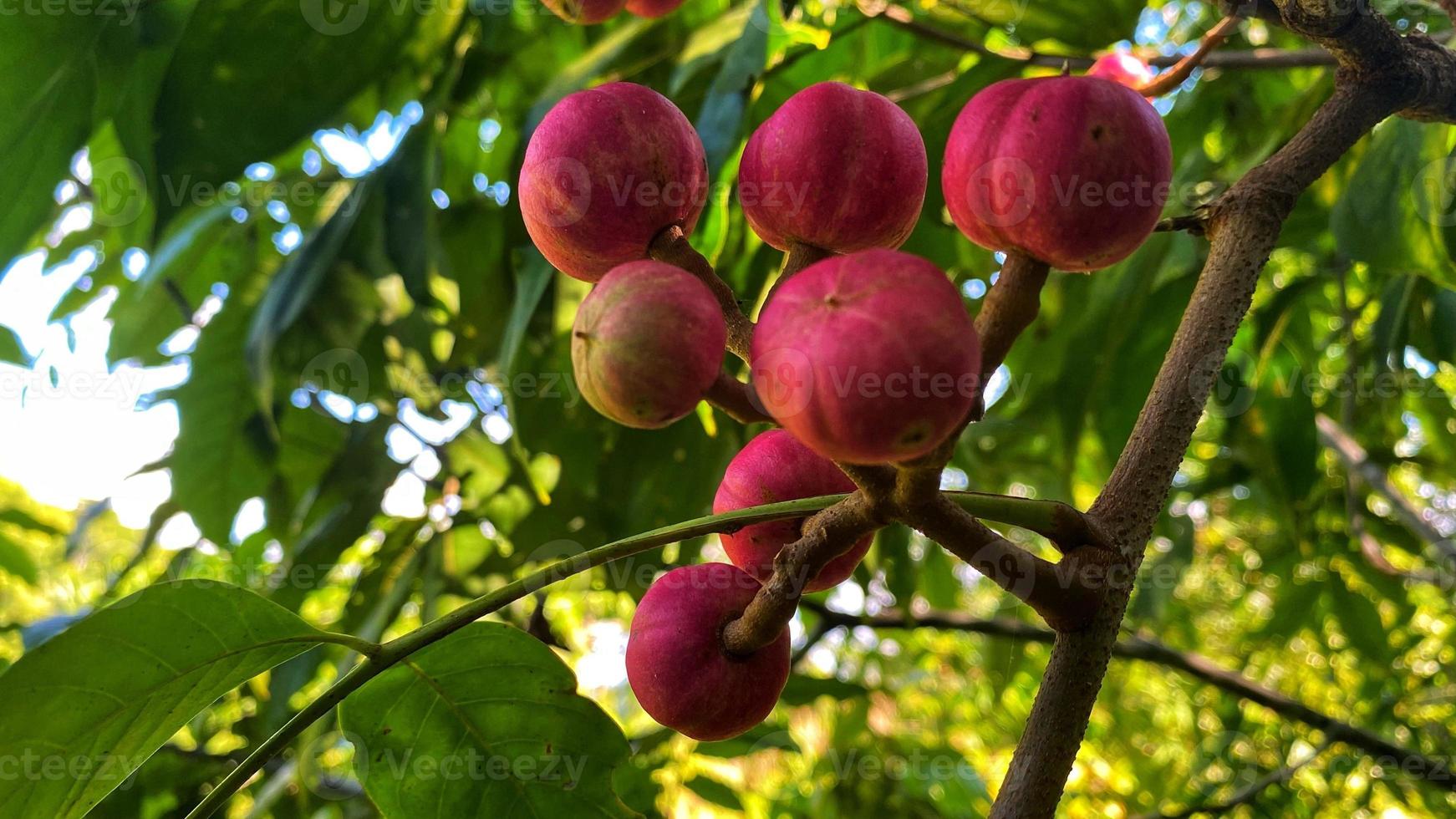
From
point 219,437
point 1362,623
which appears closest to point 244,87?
point 219,437

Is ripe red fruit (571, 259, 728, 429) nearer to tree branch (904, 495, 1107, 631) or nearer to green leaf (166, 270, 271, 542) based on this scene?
tree branch (904, 495, 1107, 631)

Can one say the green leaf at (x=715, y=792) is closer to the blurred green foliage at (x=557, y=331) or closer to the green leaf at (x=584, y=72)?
the blurred green foliage at (x=557, y=331)

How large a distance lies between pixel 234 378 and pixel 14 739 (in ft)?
3.83

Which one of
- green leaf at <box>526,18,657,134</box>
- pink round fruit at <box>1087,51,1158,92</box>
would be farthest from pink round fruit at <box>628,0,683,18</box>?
pink round fruit at <box>1087,51,1158,92</box>

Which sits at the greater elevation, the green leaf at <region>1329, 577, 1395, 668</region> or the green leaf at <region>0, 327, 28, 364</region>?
the green leaf at <region>1329, 577, 1395, 668</region>

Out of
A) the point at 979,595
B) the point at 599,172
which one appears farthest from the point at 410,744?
the point at 979,595

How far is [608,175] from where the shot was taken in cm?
58

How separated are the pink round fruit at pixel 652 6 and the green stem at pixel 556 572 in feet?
1.95

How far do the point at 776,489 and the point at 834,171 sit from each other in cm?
20

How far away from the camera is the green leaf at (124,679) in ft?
2.23

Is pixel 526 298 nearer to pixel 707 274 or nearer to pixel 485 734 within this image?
pixel 485 734

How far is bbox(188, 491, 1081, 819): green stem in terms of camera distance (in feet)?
1.77

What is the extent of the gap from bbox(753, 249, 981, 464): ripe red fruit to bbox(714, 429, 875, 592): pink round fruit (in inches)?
8.2

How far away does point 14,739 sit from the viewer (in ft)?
2.24
